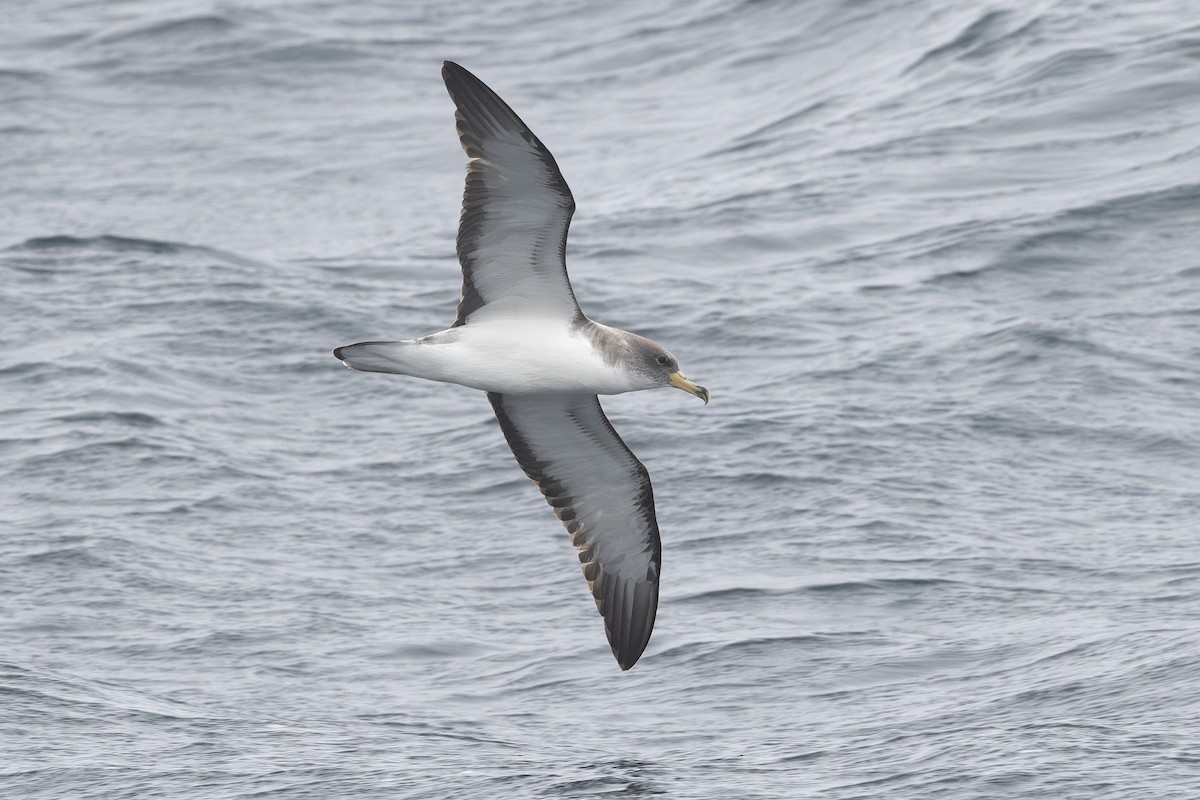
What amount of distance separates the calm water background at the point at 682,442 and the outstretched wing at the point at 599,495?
0.75 m

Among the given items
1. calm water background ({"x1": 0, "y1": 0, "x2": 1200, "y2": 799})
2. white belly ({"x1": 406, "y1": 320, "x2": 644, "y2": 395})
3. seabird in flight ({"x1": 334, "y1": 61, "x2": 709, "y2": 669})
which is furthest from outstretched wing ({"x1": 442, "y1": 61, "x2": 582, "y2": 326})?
calm water background ({"x1": 0, "y1": 0, "x2": 1200, "y2": 799})

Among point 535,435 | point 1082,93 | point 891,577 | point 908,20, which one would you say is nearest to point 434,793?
point 535,435

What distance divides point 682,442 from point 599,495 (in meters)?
4.54

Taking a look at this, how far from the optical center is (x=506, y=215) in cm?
1011

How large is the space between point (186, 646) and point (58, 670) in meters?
0.89

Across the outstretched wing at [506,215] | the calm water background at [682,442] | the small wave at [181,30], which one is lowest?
the calm water background at [682,442]

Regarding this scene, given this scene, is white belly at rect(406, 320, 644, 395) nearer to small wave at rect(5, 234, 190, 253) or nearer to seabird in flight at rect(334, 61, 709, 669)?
seabird in flight at rect(334, 61, 709, 669)

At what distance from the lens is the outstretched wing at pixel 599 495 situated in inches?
446

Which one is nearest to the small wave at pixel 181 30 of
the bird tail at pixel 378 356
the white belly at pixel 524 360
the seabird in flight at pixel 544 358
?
the seabird in flight at pixel 544 358

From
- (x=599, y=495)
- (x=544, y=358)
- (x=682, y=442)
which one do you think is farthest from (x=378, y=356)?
(x=682, y=442)

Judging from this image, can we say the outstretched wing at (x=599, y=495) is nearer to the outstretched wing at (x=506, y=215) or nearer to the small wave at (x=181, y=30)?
the outstretched wing at (x=506, y=215)

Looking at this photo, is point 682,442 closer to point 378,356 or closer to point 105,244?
point 378,356

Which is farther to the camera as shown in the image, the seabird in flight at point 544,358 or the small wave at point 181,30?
the small wave at point 181,30

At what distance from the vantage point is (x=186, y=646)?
13.2m
